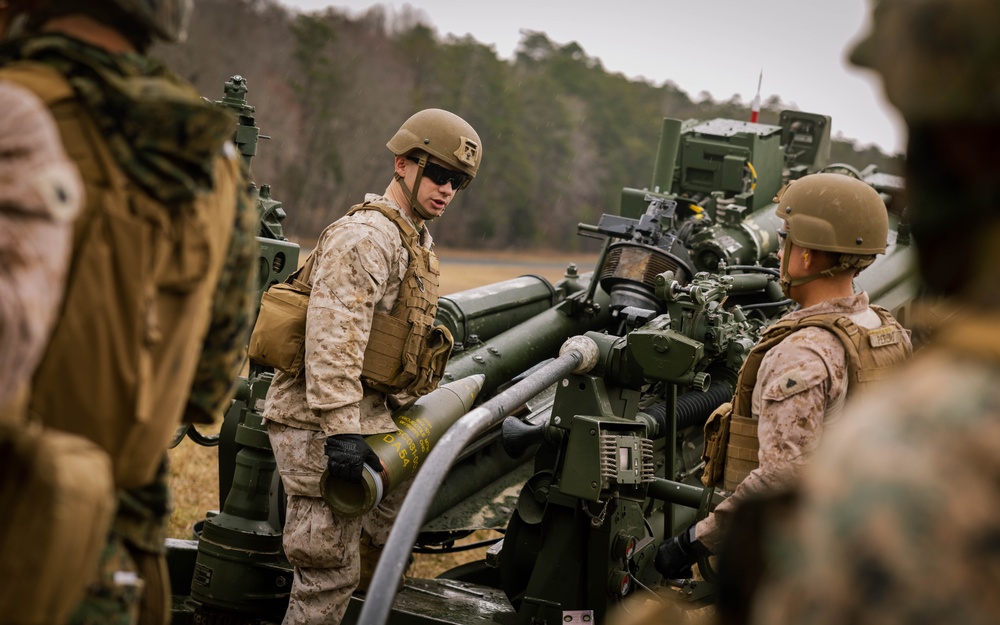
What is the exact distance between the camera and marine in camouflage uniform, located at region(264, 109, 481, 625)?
4656 mm

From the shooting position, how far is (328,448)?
15.1ft

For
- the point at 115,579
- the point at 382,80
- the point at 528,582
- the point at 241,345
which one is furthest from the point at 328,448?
the point at 382,80

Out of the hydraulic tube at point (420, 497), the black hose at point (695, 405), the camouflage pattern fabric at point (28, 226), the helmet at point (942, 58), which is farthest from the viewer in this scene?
the black hose at point (695, 405)

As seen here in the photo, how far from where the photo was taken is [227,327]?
263 centimetres

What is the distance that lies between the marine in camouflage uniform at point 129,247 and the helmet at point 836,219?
2352 millimetres

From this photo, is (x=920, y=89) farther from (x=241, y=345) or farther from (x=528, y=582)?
(x=528, y=582)

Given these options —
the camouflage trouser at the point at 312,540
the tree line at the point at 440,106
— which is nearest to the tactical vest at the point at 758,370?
the camouflage trouser at the point at 312,540

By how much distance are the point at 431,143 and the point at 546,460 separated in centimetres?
145

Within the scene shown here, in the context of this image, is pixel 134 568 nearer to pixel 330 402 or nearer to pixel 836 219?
pixel 330 402

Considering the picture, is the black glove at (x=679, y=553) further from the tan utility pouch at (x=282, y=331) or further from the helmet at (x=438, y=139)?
the helmet at (x=438, y=139)

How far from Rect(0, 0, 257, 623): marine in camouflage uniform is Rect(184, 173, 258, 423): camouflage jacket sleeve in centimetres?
14

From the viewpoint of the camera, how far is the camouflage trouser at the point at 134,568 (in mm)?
2191

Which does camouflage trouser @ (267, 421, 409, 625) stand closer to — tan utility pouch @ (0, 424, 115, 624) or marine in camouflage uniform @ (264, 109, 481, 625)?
marine in camouflage uniform @ (264, 109, 481, 625)

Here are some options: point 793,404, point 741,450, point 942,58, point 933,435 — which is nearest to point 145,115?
point 942,58
